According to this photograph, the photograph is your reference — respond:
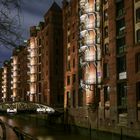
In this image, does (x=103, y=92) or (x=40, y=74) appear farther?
(x=40, y=74)

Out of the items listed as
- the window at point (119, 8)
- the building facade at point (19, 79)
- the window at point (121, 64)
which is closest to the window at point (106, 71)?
the window at point (121, 64)

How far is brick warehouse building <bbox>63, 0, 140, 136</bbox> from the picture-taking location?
60188mm

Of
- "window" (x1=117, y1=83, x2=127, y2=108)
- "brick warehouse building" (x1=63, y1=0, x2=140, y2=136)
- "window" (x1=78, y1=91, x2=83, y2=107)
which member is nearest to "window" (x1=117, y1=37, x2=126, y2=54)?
"brick warehouse building" (x1=63, y1=0, x2=140, y2=136)

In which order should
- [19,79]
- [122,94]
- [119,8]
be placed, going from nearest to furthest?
1. [122,94]
2. [119,8]
3. [19,79]

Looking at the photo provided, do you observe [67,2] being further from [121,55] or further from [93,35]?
[121,55]

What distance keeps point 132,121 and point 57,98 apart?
5494 cm

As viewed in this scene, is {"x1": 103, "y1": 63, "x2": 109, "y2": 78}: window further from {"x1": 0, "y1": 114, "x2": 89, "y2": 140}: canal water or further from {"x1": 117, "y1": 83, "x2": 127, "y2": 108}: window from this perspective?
{"x1": 0, "y1": 114, "x2": 89, "y2": 140}: canal water

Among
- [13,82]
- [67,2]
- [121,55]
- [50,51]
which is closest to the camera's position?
[121,55]

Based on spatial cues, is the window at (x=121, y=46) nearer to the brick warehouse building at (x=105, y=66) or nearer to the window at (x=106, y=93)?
the brick warehouse building at (x=105, y=66)

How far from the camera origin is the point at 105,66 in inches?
2805

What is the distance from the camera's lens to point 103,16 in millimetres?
72938

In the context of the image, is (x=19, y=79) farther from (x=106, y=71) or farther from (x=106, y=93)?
(x=106, y=93)

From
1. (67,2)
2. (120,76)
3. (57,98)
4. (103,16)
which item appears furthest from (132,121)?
(57,98)

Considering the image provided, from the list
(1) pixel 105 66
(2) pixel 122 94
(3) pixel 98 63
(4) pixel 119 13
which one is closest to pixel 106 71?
(1) pixel 105 66
